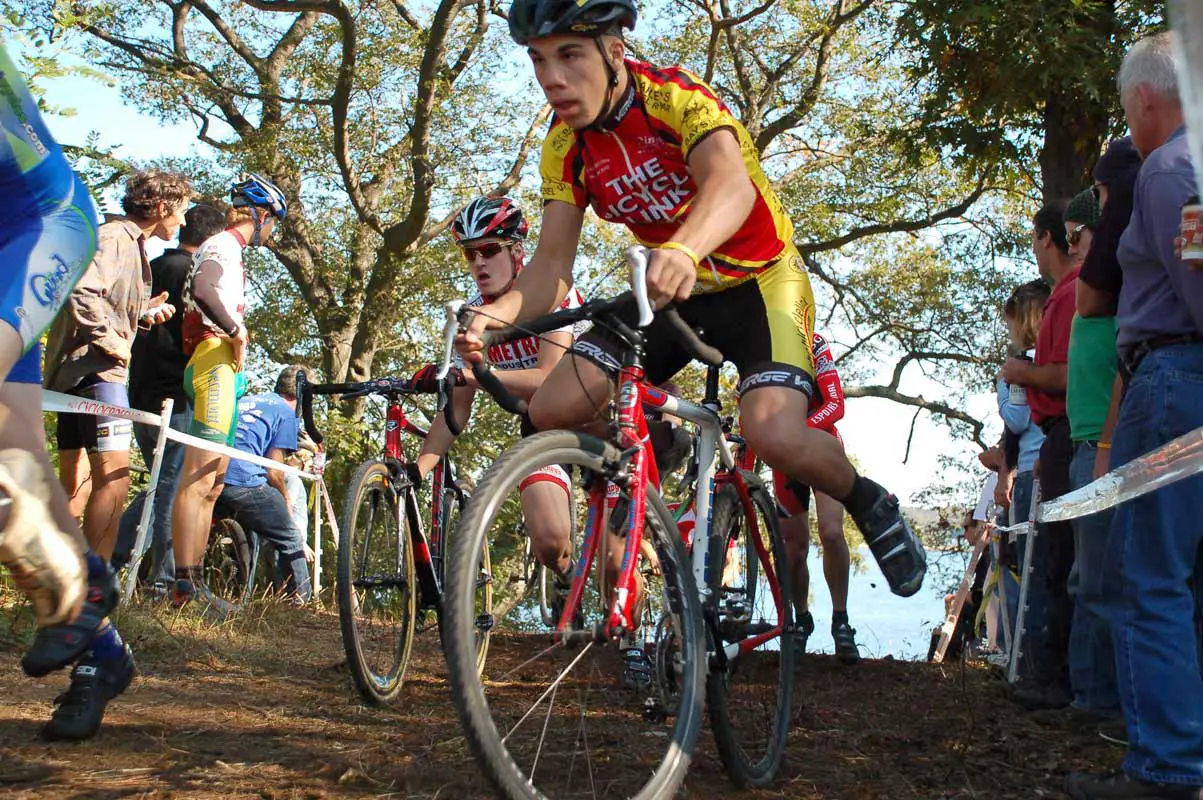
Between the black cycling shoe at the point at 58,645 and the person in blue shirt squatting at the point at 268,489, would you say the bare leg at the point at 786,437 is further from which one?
the person in blue shirt squatting at the point at 268,489

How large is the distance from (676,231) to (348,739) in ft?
6.28

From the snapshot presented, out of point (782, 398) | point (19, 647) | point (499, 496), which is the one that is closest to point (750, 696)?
point (782, 398)

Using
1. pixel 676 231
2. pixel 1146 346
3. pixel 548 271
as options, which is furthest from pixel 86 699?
pixel 1146 346

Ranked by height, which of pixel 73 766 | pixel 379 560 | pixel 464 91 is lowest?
pixel 73 766

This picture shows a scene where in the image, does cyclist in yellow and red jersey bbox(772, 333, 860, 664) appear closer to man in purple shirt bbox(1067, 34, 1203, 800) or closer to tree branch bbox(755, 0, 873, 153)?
man in purple shirt bbox(1067, 34, 1203, 800)

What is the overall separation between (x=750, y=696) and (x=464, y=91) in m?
16.0

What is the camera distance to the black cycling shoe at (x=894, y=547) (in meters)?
4.00

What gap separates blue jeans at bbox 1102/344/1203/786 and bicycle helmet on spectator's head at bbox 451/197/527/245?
3.08m

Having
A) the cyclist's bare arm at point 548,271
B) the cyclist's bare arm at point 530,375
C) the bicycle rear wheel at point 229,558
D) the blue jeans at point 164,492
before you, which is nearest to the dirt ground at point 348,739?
the blue jeans at point 164,492

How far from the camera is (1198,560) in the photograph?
11.5ft

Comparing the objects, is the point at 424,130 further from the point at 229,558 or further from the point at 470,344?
the point at 470,344

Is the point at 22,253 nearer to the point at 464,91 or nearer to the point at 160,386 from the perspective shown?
the point at 160,386

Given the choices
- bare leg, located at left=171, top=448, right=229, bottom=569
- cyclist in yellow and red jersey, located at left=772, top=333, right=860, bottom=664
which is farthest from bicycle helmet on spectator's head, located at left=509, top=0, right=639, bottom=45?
bare leg, located at left=171, top=448, right=229, bottom=569

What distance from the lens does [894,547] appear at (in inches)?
159
